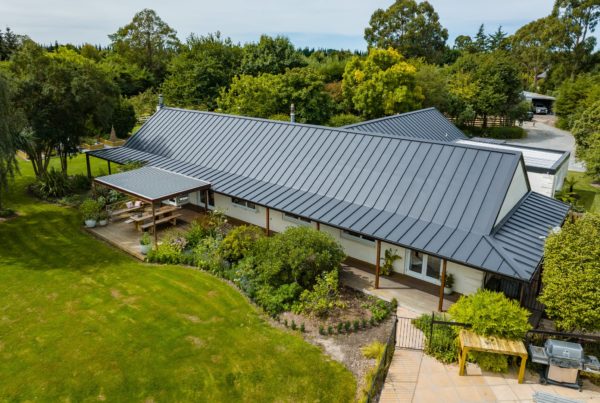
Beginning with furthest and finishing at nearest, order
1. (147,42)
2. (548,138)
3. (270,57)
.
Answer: (147,42) < (270,57) < (548,138)

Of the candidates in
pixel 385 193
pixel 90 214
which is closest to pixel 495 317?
pixel 385 193

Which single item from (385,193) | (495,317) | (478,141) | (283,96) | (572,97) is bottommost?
(495,317)

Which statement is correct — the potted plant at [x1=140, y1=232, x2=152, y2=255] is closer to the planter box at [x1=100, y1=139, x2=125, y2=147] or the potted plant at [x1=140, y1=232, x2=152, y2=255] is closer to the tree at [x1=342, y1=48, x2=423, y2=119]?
the planter box at [x1=100, y1=139, x2=125, y2=147]

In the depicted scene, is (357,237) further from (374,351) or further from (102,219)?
(102,219)

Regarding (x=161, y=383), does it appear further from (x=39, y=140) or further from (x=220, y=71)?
(x=220, y=71)

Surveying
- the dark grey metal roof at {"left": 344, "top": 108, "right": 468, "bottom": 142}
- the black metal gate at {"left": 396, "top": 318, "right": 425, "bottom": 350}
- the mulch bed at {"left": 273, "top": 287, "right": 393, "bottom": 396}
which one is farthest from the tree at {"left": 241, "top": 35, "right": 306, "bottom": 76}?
the black metal gate at {"left": 396, "top": 318, "right": 425, "bottom": 350}

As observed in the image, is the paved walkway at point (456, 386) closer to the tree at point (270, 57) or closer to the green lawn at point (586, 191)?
the green lawn at point (586, 191)

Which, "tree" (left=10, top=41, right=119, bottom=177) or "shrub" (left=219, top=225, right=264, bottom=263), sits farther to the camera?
"tree" (left=10, top=41, right=119, bottom=177)

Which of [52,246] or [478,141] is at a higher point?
[478,141]
